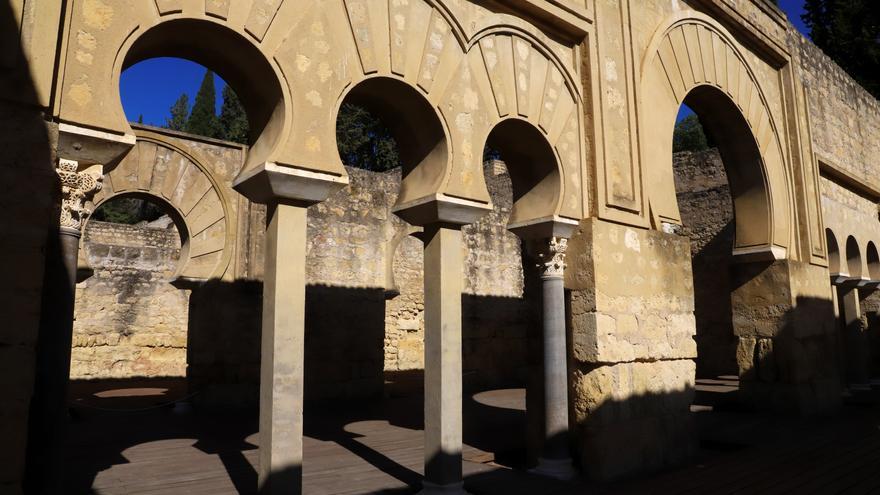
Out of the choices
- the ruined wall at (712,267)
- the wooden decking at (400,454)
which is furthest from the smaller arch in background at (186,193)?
the ruined wall at (712,267)

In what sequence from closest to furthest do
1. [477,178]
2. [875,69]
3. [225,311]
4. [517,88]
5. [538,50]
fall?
1. [477,178]
2. [517,88]
3. [538,50]
4. [225,311]
5. [875,69]

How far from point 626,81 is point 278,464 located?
4.66 m

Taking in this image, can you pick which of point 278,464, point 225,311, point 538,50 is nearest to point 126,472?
point 278,464

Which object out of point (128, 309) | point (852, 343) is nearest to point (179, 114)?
point (128, 309)

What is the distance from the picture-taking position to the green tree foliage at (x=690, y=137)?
3238 centimetres

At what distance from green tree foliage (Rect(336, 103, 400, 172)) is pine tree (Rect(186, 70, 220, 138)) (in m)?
9.14

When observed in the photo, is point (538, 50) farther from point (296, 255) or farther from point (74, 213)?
point (74, 213)

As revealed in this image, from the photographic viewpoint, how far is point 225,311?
8641mm

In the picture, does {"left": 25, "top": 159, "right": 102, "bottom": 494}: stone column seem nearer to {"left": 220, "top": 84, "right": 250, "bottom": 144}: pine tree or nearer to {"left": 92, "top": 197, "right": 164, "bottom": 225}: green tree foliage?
{"left": 92, "top": 197, "right": 164, "bottom": 225}: green tree foliage

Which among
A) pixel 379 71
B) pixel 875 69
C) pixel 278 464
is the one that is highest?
pixel 875 69

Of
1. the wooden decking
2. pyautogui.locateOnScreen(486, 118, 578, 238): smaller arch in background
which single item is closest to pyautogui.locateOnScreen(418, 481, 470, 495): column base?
the wooden decking

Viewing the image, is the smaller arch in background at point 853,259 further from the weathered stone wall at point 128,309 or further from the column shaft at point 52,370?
the weathered stone wall at point 128,309

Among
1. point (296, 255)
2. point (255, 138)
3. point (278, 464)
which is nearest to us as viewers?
point (278, 464)

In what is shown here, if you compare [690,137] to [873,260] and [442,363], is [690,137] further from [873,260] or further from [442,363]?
[442,363]
